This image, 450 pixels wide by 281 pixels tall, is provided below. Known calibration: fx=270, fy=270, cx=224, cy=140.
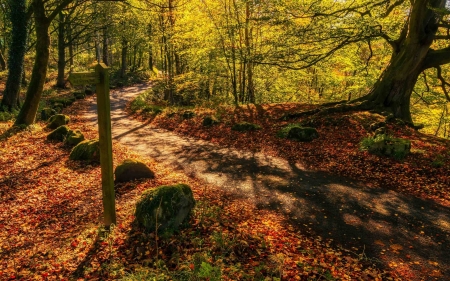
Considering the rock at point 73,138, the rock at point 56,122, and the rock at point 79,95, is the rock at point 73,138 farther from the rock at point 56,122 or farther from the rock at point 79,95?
the rock at point 79,95

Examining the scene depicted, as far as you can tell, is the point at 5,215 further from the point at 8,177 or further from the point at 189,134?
the point at 189,134

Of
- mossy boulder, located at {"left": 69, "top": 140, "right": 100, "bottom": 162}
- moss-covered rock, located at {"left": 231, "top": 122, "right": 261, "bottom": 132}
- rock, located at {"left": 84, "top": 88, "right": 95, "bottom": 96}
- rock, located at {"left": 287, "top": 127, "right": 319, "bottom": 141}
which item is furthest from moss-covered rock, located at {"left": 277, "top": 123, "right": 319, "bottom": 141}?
rock, located at {"left": 84, "top": 88, "right": 95, "bottom": 96}

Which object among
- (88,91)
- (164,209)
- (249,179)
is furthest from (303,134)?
(88,91)

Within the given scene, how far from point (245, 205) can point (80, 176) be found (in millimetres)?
5293

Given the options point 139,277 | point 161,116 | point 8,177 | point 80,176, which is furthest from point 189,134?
point 139,277

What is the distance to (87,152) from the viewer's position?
9.70m

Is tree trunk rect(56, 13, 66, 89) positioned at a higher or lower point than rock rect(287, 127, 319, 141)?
higher

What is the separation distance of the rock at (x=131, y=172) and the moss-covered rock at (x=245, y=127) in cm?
639

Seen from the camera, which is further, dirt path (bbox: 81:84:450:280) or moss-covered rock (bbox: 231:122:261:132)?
moss-covered rock (bbox: 231:122:261:132)

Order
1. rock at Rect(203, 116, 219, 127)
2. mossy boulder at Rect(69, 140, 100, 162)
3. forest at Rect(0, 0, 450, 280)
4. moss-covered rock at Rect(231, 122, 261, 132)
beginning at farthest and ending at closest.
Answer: rock at Rect(203, 116, 219, 127), moss-covered rock at Rect(231, 122, 261, 132), mossy boulder at Rect(69, 140, 100, 162), forest at Rect(0, 0, 450, 280)

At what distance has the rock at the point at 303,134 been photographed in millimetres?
11625

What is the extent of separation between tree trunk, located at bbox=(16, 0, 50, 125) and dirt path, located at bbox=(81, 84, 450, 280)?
564cm

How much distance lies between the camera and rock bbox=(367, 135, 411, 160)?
30.6ft

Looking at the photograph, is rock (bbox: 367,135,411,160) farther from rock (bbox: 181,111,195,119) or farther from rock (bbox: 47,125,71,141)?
rock (bbox: 47,125,71,141)
